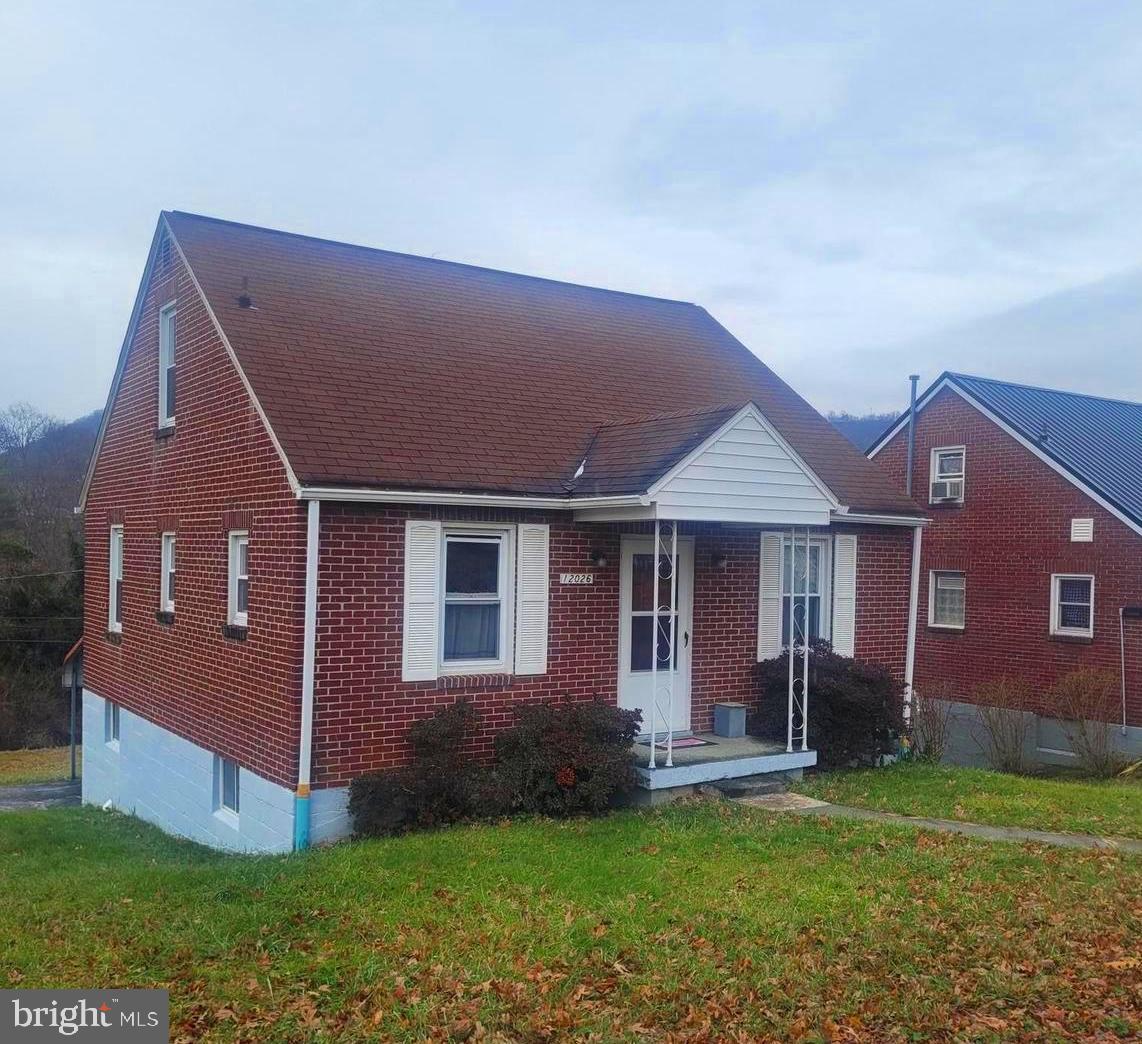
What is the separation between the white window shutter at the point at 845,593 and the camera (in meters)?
13.7

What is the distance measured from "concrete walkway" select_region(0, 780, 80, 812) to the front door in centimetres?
1226

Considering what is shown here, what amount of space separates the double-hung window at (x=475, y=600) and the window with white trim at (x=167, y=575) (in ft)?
15.6

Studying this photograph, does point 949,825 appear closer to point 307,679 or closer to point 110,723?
point 307,679

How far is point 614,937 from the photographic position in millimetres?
6844

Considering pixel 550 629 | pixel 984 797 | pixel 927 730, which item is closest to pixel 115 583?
pixel 550 629

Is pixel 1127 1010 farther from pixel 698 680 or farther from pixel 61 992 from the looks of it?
pixel 698 680

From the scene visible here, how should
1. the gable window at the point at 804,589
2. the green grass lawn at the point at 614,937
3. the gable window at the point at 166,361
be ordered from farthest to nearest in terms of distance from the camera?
the gable window at the point at 166,361 → the gable window at the point at 804,589 → the green grass lawn at the point at 614,937

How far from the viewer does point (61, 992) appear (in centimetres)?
607

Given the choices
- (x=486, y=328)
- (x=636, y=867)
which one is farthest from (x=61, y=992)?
(x=486, y=328)

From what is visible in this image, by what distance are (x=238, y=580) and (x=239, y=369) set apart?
2336mm

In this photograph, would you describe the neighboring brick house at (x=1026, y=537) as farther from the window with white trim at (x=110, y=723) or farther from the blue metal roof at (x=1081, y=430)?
the window with white trim at (x=110, y=723)

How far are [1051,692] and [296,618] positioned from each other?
543 inches

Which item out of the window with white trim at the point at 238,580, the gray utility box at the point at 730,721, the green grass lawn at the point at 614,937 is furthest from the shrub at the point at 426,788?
the gray utility box at the point at 730,721

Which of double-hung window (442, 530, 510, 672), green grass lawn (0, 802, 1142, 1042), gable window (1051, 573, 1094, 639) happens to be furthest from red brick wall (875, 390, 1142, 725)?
double-hung window (442, 530, 510, 672)
